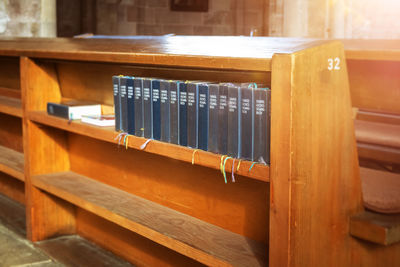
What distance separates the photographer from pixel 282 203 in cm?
162

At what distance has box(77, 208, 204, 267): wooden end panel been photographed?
2.61 m

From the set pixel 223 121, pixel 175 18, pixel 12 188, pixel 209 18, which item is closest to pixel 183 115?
pixel 223 121

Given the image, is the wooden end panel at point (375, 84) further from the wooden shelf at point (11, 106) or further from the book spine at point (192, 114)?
the wooden shelf at point (11, 106)

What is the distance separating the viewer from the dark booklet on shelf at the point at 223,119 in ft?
6.08

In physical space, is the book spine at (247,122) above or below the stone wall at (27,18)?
below

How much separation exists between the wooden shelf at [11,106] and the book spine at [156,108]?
1.28m

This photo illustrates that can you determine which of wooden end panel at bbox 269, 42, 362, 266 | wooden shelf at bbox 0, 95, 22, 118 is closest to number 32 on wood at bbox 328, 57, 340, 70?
wooden end panel at bbox 269, 42, 362, 266

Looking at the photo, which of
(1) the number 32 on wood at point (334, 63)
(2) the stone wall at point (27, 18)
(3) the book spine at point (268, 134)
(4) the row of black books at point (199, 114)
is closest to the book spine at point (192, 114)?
(4) the row of black books at point (199, 114)

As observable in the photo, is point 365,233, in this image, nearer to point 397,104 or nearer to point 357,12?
point 397,104

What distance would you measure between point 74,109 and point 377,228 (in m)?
1.66

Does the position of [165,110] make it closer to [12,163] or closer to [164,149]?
[164,149]

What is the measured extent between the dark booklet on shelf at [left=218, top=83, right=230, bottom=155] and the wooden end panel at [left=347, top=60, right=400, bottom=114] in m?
1.00

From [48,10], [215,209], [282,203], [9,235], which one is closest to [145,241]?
[215,209]

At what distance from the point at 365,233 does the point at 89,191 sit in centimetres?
154
